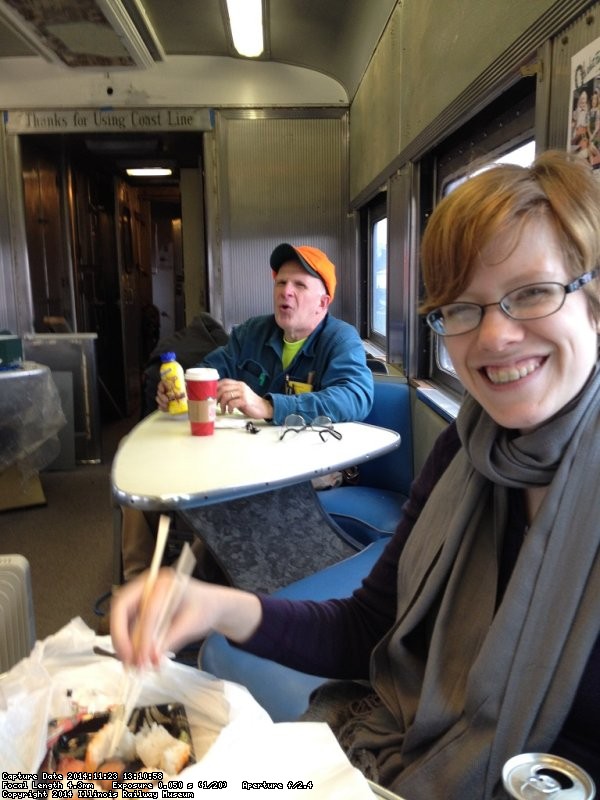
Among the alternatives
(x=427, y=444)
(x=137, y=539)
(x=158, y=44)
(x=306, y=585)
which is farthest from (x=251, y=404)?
(x=158, y=44)

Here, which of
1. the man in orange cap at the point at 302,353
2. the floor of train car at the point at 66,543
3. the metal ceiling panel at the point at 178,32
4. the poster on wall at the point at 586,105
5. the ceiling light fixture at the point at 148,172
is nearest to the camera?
the poster on wall at the point at 586,105

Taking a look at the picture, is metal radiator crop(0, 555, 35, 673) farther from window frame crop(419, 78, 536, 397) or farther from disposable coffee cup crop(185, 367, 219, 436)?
window frame crop(419, 78, 536, 397)

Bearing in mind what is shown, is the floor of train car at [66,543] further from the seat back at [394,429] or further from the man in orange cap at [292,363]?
the seat back at [394,429]

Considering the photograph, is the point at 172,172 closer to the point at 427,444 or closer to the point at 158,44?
the point at 158,44

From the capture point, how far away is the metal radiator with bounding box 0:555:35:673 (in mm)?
1286

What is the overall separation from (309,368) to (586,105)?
145 centimetres

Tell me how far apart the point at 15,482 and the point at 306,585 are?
293 centimetres

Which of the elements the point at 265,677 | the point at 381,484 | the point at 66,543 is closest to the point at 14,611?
the point at 265,677

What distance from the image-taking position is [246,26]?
409cm

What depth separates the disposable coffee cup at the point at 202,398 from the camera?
1960 millimetres

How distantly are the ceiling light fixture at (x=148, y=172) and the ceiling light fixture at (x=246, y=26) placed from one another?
282 cm

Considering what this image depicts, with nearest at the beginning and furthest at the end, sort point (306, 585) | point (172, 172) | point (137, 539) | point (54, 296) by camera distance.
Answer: point (306, 585) → point (137, 539) → point (54, 296) → point (172, 172)

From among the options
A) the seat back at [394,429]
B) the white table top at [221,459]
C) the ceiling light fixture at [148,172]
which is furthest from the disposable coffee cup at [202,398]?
the ceiling light fixture at [148,172]

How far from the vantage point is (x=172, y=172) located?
7785 mm
